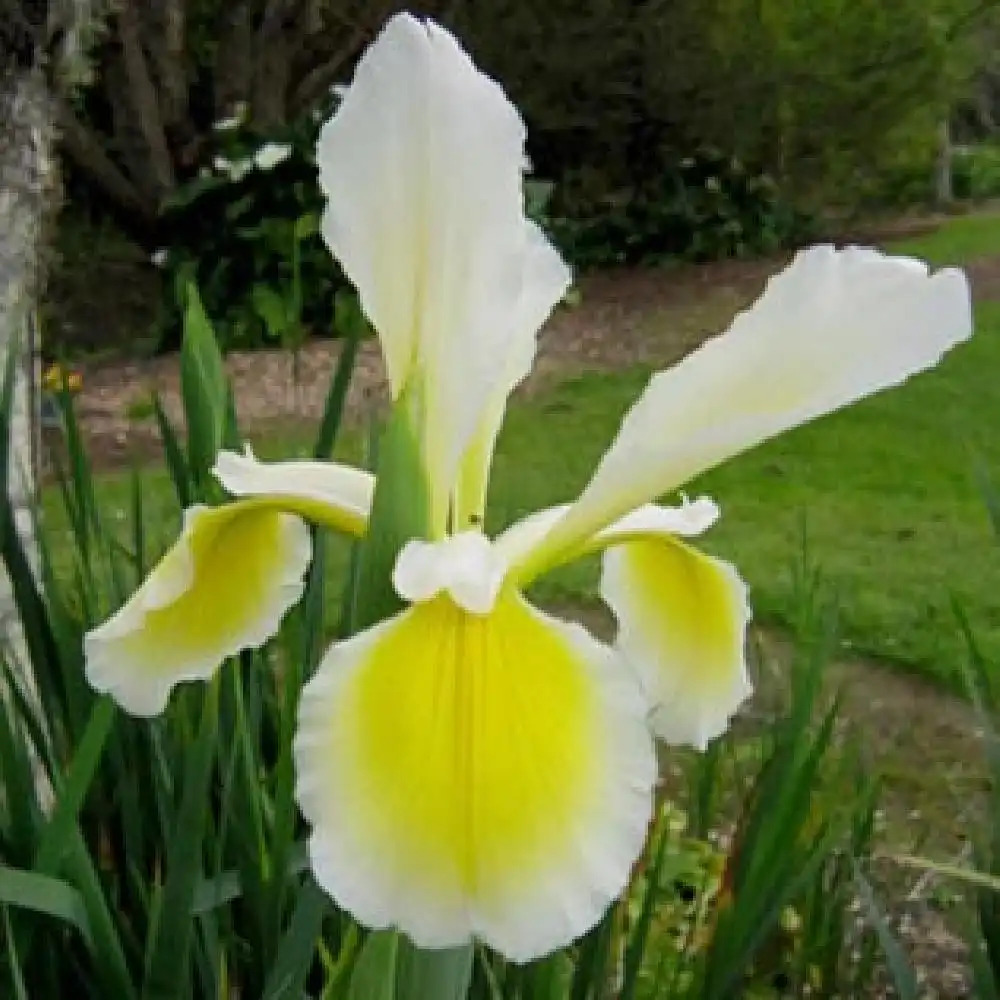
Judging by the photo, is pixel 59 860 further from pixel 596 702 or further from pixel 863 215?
pixel 863 215

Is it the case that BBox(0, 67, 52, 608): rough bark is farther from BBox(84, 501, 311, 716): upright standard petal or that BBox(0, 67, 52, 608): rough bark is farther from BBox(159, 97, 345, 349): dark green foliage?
BBox(159, 97, 345, 349): dark green foliage

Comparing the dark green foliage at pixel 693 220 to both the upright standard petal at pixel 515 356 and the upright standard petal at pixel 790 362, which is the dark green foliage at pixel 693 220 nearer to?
the upright standard petal at pixel 515 356

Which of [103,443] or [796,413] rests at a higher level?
[796,413]

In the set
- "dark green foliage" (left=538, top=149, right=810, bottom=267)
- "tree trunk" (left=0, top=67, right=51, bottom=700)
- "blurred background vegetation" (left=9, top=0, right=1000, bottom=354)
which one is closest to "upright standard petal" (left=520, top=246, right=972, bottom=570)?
Result: "tree trunk" (left=0, top=67, right=51, bottom=700)

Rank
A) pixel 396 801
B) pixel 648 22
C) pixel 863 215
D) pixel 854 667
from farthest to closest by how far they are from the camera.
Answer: pixel 863 215
pixel 648 22
pixel 854 667
pixel 396 801

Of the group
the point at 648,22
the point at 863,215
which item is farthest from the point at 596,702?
the point at 863,215

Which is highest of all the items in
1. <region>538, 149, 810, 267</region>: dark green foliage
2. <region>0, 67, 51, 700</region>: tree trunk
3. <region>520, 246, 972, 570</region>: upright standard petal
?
<region>520, 246, 972, 570</region>: upright standard petal

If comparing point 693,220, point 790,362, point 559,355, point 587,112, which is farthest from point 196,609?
point 587,112
